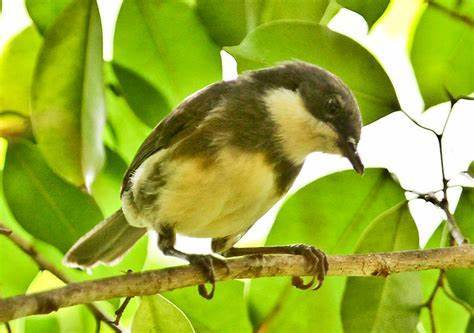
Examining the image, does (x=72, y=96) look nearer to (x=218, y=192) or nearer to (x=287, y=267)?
(x=218, y=192)

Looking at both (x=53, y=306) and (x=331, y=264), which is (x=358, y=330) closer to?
(x=331, y=264)

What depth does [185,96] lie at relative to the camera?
1.28 metres

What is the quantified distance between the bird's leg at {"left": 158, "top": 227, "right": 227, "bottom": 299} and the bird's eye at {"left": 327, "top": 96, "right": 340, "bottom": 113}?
0.87ft

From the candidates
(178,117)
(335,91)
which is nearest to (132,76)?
(178,117)

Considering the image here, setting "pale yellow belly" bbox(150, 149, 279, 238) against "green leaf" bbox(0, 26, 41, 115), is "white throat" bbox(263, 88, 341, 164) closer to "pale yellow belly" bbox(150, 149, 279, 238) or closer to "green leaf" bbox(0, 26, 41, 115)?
"pale yellow belly" bbox(150, 149, 279, 238)

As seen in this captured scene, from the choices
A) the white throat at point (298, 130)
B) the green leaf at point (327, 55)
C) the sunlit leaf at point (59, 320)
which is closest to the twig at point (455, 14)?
the green leaf at point (327, 55)

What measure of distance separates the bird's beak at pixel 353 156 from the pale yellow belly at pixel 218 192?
0.39ft

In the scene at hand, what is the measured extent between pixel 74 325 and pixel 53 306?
0.30 meters

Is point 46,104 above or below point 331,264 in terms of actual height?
above

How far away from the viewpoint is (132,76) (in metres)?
1.25

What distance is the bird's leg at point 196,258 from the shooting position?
1.09 meters

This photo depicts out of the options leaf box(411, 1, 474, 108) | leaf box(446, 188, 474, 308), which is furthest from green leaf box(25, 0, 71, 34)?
leaf box(446, 188, 474, 308)

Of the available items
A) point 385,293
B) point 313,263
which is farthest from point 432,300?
point 313,263

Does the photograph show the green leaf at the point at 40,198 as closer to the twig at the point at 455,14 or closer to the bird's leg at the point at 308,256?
the bird's leg at the point at 308,256
